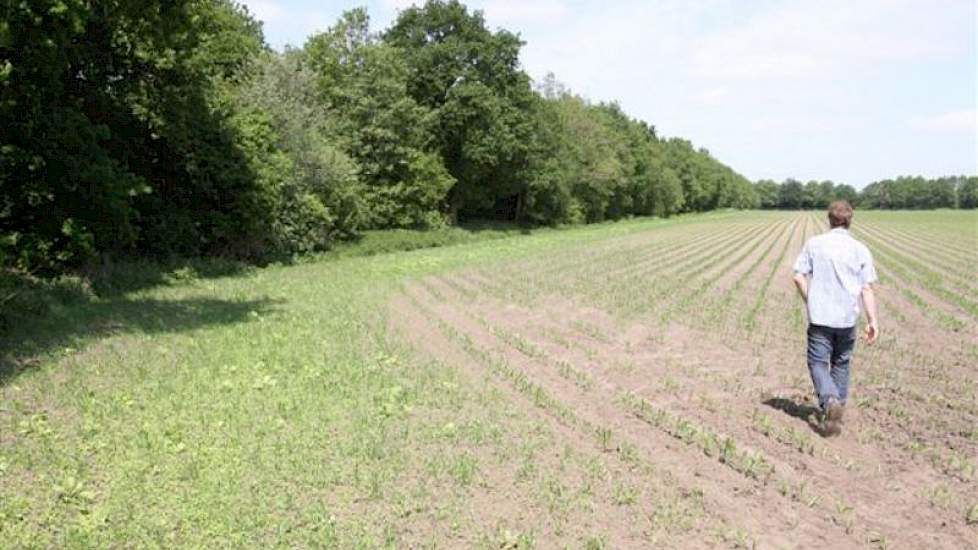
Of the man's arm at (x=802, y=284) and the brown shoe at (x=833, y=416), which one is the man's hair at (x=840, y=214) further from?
the brown shoe at (x=833, y=416)

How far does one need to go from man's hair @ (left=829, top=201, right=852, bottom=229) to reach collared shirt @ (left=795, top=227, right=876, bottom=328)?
6 centimetres

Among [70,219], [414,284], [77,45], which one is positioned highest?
[77,45]

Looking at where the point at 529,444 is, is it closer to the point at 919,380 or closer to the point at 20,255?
the point at 919,380

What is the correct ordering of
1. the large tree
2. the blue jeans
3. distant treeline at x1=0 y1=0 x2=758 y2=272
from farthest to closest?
1. the large tree
2. distant treeline at x1=0 y1=0 x2=758 y2=272
3. the blue jeans

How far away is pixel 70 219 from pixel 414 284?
9141mm

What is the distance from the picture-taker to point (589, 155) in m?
67.6

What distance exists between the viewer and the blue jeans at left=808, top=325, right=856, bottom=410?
7.39 metres

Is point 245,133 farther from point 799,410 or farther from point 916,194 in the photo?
point 916,194

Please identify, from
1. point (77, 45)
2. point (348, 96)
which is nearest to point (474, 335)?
point (77, 45)

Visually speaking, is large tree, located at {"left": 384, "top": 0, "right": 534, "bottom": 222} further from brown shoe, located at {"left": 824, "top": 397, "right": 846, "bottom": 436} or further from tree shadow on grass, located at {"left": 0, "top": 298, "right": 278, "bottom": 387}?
brown shoe, located at {"left": 824, "top": 397, "right": 846, "bottom": 436}

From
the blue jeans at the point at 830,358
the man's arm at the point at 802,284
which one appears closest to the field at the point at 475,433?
the blue jeans at the point at 830,358

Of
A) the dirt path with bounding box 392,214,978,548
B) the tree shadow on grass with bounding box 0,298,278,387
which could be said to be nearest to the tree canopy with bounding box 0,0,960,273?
the tree shadow on grass with bounding box 0,298,278,387

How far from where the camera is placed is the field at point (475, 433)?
5328 mm

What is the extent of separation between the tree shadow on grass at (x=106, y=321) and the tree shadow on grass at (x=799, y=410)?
978cm
